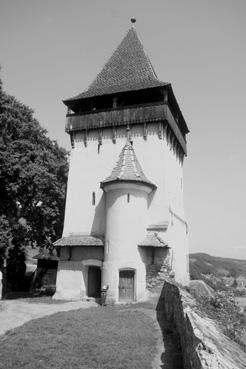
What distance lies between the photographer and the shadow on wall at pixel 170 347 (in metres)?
7.52

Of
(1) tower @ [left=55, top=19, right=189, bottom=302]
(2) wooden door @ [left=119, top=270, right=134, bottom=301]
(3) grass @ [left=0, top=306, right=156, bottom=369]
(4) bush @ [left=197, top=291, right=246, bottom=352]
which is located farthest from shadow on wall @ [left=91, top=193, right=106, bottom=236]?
(4) bush @ [left=197, top=291, right=246, bottom=352]

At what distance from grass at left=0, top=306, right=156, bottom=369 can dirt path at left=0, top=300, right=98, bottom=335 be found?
3.83 feet

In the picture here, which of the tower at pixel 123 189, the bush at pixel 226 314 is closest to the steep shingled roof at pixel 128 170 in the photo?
the tower at pixel 123 189

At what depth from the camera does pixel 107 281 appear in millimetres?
17625

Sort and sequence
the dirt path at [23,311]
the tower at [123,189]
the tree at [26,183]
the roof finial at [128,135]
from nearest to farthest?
the dirt path at [23,311]
the tower at [123,189]
the tree at [26,183]
the roof finial at [128,135]

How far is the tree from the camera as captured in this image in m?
19.6

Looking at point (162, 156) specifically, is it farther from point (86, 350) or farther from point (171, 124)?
point (86, 350)

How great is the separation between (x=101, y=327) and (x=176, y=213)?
42.9ft

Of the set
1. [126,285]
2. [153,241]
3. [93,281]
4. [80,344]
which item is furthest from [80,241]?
[80,344]

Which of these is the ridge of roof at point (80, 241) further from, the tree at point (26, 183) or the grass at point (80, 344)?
the grass at point (80, 344)

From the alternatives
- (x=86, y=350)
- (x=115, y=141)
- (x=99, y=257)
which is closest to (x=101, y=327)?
(x=86, y=350)

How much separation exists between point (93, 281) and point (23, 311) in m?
6.38

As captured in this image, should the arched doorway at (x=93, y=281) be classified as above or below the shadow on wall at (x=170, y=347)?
above

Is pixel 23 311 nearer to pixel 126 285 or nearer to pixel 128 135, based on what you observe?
pixel 126 285
